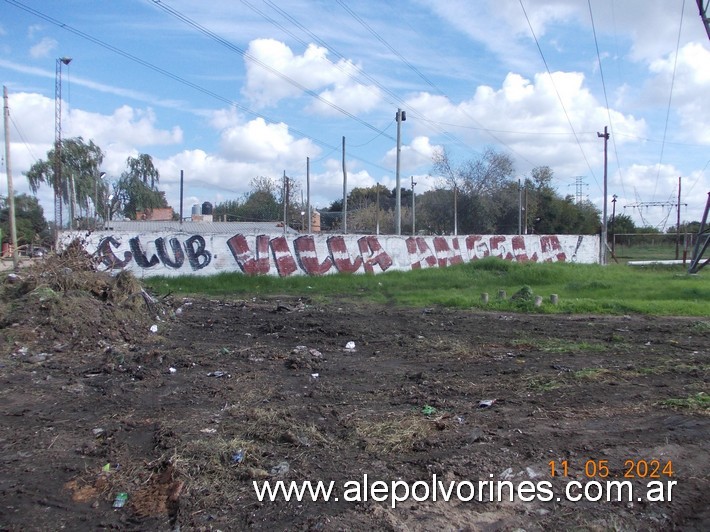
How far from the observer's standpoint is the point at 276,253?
21.1 metres

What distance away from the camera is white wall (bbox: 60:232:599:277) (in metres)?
19.1

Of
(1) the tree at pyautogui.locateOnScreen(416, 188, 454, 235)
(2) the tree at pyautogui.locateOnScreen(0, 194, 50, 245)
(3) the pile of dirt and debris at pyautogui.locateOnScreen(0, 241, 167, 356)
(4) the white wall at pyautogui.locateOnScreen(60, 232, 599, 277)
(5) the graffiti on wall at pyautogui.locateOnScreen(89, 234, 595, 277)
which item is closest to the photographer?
(3) the pile of dirt and debris at pyautogui.locateOnScreen(0, 241, 167, 356)

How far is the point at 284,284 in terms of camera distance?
777 inches

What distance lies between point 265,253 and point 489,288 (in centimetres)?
811

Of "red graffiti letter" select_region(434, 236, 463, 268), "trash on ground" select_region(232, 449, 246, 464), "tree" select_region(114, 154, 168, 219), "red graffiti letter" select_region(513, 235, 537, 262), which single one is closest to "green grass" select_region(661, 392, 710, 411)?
"trash on ground" select_region(232, 449, 246, 464)

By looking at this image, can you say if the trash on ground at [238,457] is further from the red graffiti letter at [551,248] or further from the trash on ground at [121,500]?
the red graffiti letter at [551,248]

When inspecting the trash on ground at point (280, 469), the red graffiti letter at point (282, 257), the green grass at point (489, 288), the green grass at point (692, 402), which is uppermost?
the red graffiti letter at point (282, 257)

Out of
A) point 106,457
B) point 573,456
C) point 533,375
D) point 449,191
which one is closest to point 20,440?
point 106,457

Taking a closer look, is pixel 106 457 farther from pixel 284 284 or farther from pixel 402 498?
pixel 284 284

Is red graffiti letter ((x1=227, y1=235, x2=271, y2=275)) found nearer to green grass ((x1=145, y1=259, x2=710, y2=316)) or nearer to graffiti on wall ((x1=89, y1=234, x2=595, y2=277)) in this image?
graffiti on wall ((x1=89, y1=234, x2=595, y2=277))

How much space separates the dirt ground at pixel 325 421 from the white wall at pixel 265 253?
8.64 meters

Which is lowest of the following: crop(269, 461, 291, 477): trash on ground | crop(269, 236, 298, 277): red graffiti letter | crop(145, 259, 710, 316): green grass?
crop(269, 461, 291, 477): trash on ground

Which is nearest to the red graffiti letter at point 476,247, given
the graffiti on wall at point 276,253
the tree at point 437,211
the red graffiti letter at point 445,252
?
the red graffiti letter at point 445,252

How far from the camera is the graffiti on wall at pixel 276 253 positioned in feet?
63.3
